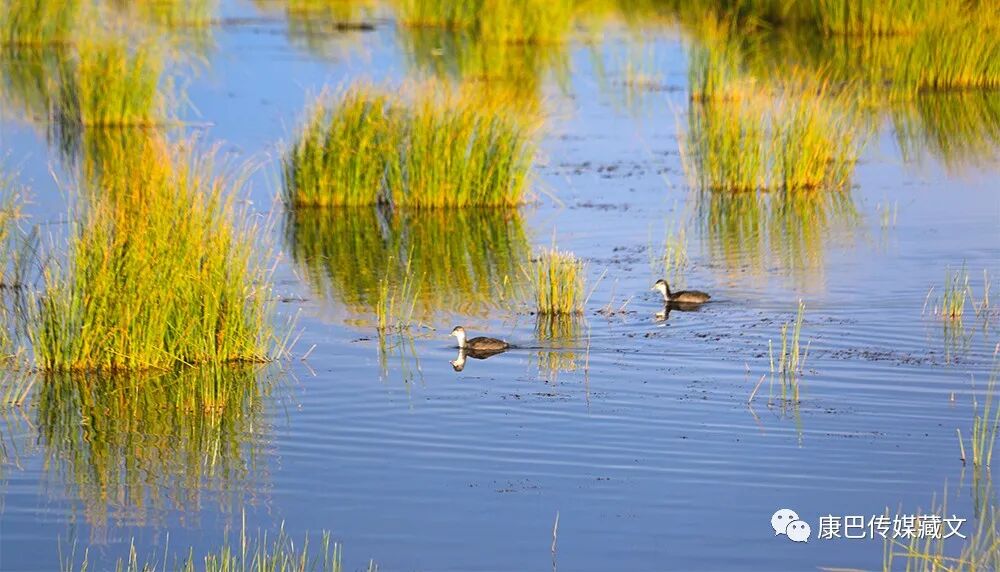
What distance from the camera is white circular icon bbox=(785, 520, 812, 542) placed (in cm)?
739

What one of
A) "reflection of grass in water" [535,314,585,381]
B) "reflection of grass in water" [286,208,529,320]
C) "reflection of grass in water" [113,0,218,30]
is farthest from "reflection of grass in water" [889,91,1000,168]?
"reflection of grass in water" [113,0,218,30]

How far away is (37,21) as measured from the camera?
30.4 m

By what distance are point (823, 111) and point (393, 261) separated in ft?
17.7

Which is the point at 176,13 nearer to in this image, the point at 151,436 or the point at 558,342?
the point at 558,342

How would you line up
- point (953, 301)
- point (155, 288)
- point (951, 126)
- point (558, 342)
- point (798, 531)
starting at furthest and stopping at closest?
point (951, 126), point (953, 301), point (558, 342), point (155, 288), point (798, 531)

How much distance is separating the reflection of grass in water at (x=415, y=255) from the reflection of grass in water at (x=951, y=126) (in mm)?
6302

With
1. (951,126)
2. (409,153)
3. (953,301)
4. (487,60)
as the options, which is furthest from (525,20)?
(953,301)

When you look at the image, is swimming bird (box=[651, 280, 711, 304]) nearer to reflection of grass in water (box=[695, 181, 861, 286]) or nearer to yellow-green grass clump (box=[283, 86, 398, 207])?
reflection of grass in water (box=[695, 181, 861, 286])

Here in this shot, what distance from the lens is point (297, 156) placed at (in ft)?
55.5

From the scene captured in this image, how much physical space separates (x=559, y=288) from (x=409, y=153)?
4.90m

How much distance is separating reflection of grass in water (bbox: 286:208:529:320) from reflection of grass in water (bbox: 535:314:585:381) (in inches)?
34.8

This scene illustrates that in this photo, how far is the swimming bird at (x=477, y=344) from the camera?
36.7ft

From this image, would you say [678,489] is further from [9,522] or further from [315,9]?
[315,9]

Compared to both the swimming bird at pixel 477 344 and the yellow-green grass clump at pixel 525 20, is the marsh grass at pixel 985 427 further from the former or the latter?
the yellow-green grass clump at pixel 525 20
